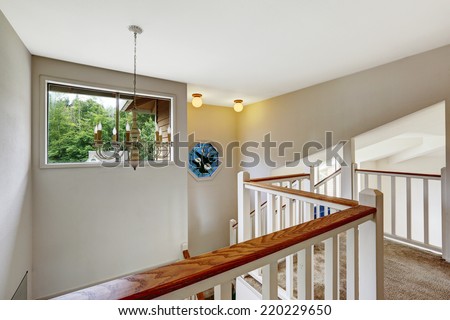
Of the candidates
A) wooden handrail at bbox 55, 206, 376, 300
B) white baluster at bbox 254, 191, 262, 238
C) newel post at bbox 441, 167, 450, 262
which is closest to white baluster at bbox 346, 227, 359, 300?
wooden handrail at bbox 55, 206, 376, 300

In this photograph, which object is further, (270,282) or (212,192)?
(212,192)

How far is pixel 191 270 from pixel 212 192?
427cm

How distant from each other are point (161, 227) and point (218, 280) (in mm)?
2934

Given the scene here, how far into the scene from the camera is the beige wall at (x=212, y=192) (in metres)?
4.62

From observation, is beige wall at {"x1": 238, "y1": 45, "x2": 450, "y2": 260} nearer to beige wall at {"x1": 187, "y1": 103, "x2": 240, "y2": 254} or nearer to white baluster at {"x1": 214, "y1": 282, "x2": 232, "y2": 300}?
beige wall at {"x1": 187, "y1": 103, "x2": 240, "y2": 254}

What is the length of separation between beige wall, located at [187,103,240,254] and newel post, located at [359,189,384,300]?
377 centimetres

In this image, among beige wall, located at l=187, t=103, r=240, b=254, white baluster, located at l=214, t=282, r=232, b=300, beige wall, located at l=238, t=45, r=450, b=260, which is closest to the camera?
white baluster, located at l=214, t=282, r=232, b=300

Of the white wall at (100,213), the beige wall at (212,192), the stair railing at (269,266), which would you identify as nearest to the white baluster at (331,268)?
the stair railing at (269,266)

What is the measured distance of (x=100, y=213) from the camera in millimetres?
2871

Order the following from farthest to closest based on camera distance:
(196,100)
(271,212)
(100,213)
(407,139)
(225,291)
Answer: (407,139)
(196,100)
(100,213)
(271,212)
(225,291)

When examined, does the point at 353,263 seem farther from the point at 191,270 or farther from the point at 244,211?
the point at 244,211

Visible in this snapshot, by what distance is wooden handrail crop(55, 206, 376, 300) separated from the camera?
1.72 feet

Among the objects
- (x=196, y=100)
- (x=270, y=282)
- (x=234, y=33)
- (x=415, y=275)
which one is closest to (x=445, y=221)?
(x=415, y=275)

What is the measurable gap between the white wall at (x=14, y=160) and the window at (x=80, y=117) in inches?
11.4
